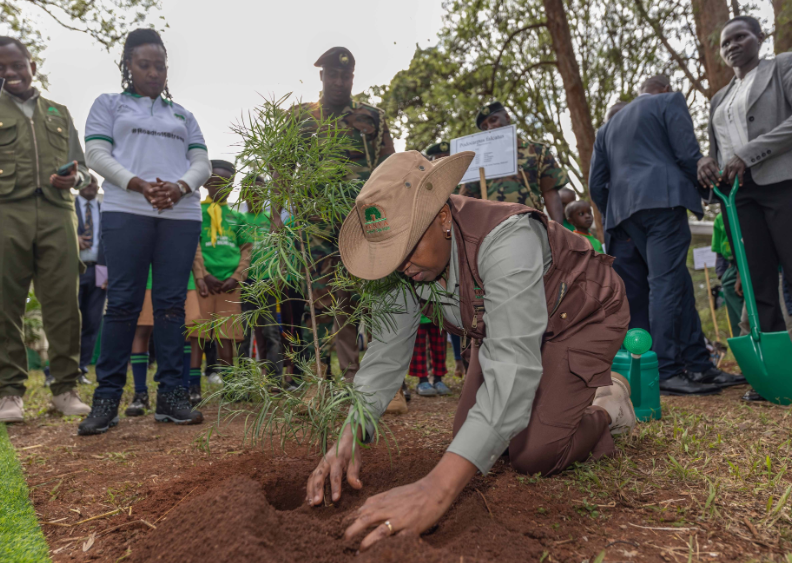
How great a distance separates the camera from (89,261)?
22.0 feet

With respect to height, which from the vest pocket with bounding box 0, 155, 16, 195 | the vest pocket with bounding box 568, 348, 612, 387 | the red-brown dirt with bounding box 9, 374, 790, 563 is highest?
the vest pocket with bounding box 0, 155, 16, 195

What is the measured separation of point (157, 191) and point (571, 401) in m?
2.67

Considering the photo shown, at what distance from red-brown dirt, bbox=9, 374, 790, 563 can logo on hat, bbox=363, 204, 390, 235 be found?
804 mm

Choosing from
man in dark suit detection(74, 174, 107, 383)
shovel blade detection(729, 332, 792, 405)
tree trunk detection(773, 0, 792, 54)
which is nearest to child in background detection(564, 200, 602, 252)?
shovel blade detection(729, 332, 792, 405)

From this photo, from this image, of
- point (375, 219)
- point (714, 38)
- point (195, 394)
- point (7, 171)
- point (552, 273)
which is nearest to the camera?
point (375, 219)

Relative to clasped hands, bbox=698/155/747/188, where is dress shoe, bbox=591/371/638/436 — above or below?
below

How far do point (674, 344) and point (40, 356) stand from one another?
9.30m

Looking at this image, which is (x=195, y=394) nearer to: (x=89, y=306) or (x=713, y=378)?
(x=89, y=306)

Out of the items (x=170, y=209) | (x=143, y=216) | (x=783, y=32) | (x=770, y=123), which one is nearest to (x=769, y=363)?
(x=770, y=123)

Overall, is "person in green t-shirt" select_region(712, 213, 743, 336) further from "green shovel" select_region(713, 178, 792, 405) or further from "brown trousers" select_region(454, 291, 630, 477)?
"brown trousers" select_region(454, 291, 630, 477)

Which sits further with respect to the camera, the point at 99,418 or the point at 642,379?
the point at 99,418

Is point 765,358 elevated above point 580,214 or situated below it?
below

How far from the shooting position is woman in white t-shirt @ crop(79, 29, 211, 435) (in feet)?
10.8

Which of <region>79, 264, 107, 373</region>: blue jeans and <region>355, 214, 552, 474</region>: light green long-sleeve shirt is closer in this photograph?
<region>355, 214, 552, 474</region>: light green long-sleeve shirt
